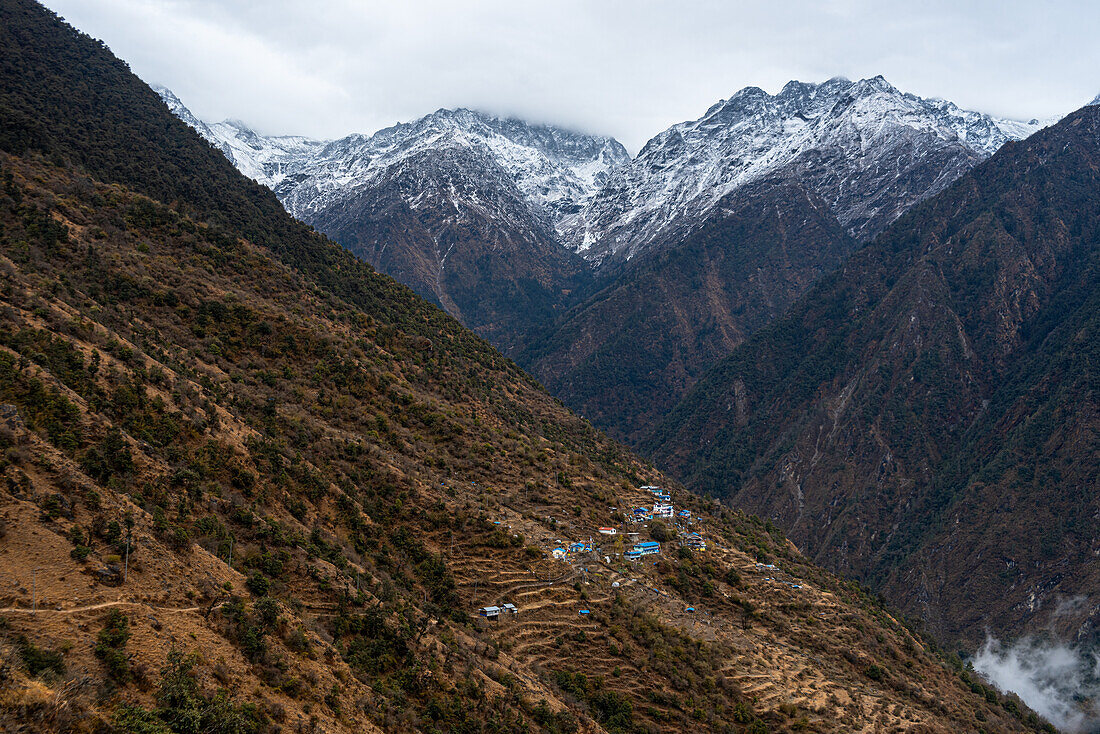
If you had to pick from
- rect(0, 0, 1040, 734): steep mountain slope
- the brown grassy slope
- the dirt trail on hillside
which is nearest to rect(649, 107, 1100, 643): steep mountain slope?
rect(0, 0, 1040, 734): steep mountain slope

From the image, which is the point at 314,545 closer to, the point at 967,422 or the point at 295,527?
the point at 295,527

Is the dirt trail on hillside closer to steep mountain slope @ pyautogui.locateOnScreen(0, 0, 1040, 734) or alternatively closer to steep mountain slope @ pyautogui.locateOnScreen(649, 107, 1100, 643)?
steep mountain slope @ pyautogui.locateOnScreen(0, 0, 1040, 734)

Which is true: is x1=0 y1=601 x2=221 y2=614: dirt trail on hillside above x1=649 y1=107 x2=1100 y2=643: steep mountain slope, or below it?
below

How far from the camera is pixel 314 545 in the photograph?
29.2m

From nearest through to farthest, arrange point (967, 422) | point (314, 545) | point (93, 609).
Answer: point (93, 609) → point (314, 545) → point (967, 422)

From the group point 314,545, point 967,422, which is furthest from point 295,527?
point 967,422

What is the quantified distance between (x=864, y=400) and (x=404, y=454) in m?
152

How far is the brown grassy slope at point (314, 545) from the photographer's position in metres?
18.4

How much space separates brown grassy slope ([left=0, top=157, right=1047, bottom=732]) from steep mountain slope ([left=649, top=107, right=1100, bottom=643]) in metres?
76.3

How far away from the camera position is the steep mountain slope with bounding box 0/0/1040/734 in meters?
18.3

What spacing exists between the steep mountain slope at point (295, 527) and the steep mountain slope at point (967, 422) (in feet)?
238

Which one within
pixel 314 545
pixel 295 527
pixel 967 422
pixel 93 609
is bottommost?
pixel 314 545

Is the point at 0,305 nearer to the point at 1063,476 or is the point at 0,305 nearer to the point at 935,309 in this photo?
the point at 1063,476

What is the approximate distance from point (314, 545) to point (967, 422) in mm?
169167
